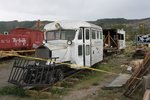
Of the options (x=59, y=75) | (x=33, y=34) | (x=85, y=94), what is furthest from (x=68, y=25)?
(x=33, y=34)

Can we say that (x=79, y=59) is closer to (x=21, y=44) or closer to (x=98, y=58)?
(x=98, y=58)

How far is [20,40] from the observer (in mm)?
24109

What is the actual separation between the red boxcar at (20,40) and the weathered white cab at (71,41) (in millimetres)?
9132

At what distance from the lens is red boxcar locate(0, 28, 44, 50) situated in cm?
2172

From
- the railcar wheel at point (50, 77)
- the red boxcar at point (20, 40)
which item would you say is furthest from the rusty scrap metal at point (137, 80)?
the red boxcar at point (20, 40)

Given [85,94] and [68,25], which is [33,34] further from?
[85,94]

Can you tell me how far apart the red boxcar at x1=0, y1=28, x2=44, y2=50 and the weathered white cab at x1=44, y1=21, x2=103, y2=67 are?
9132 mm

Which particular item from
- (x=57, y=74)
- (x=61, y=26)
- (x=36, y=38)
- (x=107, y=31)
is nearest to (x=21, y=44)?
(x=36, y=38)

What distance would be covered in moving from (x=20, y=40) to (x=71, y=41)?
12373 mm

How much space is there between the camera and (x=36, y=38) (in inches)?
1092

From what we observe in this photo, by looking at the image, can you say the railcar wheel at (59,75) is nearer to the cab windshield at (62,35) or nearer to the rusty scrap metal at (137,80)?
the cab windshield at (62,35)

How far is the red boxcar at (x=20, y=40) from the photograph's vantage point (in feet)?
71.3

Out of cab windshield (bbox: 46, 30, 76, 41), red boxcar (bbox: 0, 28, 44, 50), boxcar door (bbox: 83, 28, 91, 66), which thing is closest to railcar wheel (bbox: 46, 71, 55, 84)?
cab windshield (bbox: 46, 30, 76, 41)

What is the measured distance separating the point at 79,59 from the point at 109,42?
46.2 feet
